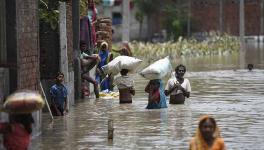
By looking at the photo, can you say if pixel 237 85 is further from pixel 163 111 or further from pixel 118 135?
pixel 118 135

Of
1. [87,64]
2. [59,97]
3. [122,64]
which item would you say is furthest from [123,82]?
[59,97]

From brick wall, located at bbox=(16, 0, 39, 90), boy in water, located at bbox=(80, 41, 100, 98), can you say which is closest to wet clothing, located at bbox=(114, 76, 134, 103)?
boy in water, located at bbox=(80, 41, 100, 98)

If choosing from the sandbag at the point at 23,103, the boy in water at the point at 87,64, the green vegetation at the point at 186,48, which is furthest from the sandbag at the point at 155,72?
the green vegetation at the point at 186,48

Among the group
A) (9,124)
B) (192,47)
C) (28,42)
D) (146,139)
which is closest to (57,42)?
(28,42)

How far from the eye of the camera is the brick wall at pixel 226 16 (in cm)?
8431

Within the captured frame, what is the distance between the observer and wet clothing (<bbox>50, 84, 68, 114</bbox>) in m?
18.3

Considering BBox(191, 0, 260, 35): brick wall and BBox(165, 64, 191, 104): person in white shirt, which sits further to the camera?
BBox(191, 0, 260, 35): brick wall

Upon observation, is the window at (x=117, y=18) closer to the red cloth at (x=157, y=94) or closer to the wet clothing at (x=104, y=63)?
the wet clothing at (x=104, y=63)

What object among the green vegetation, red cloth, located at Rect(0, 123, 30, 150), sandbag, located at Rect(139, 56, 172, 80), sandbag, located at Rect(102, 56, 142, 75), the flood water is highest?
the green vegetation

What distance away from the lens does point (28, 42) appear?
1512 cm

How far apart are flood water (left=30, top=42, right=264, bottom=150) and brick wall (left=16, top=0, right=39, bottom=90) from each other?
0.99m

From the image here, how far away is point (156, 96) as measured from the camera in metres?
19.1

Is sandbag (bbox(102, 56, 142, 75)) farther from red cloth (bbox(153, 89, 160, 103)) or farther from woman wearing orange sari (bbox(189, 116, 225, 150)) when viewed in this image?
woman wearing orange sari (bbox(189, 116, 225, 150))

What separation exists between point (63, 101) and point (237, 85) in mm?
8965
